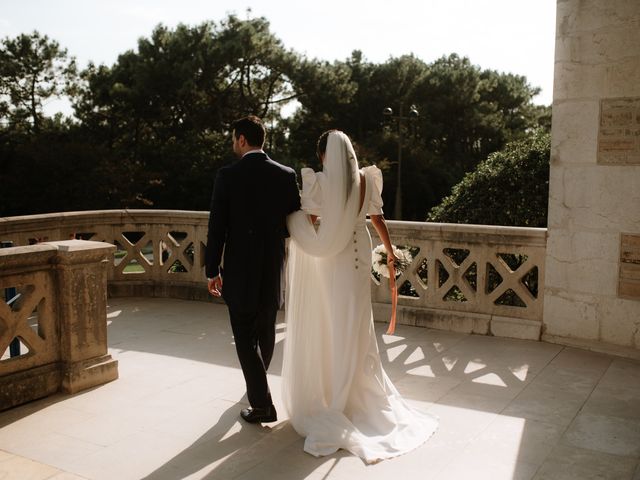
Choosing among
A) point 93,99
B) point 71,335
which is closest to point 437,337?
point 71,335

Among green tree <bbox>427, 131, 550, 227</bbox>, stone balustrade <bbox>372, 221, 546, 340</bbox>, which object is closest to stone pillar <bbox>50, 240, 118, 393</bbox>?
stone balustrade <bbox>372, 221, 546, 340</bbox>

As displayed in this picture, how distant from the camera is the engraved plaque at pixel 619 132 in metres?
6.11

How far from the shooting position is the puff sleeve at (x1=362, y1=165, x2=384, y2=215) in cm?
467

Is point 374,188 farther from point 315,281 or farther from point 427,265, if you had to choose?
point 427,265

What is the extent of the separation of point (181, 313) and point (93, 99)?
3110 cm

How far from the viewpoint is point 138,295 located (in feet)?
30.3

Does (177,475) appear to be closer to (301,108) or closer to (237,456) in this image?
(237,456)

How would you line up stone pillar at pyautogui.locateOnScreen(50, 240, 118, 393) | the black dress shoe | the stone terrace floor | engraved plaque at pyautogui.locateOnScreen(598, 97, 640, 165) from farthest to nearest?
engraved plaque at pyautogui.locateOnScreen(598, 97, 640, 165) → stone pillar at pyautogui.locateOnScreen(50, 240, 118, 393) → the black dress shoe → the stone terrace floor

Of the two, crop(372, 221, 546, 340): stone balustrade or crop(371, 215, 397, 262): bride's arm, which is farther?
crop(372, 221, 546, 340): stone balustrade

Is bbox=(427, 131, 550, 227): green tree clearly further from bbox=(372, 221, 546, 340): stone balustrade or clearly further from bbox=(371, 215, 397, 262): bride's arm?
bbox=(371, 215, 397, 262): bride's arm

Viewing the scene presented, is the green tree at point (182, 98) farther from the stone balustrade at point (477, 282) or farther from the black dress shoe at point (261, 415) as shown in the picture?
the black dress shoe at point (261, 415)

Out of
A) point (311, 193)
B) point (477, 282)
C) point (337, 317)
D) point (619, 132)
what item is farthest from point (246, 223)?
point (619, 132)

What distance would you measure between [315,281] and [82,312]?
200 centimetres

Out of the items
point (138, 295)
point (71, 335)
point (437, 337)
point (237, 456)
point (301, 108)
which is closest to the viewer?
point (237, 456)
